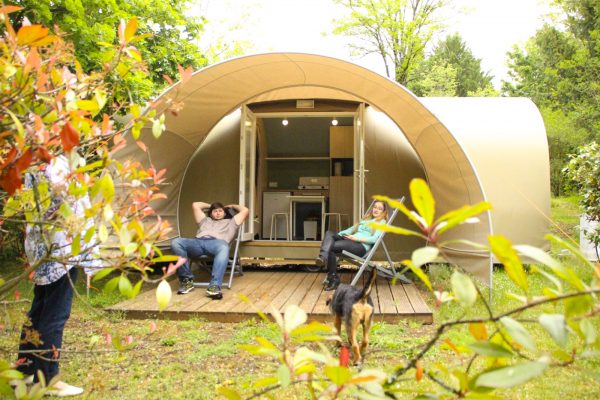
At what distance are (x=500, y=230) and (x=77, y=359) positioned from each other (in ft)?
17.5

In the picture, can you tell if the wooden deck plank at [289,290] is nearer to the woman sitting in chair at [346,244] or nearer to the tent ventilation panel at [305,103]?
the woman sitting in chair at [346,244]

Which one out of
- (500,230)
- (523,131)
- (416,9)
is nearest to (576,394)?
(500,230)

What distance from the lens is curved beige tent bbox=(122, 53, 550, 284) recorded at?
6.19 m

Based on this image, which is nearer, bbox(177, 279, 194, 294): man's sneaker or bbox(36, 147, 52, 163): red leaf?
bbox(36, 147, 52, 163): red leaf

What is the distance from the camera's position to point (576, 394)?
2.84m

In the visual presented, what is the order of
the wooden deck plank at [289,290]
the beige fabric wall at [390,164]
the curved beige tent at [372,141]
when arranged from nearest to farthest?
the wooden deck plank at [289,290], the curved beige tent at [372,141], the beige fabric wall at [390,164]

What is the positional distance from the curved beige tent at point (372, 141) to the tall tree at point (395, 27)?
13270 mm

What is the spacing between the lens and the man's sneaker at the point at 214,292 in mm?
5018

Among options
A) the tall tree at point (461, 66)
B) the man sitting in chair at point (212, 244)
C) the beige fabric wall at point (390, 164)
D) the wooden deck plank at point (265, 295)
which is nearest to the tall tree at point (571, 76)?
the beige fabric wall at point (390, 164)

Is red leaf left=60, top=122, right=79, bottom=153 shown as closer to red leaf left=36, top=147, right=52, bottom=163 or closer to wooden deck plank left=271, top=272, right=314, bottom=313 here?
red leaf left=36, top=147, right=52, bottom=163

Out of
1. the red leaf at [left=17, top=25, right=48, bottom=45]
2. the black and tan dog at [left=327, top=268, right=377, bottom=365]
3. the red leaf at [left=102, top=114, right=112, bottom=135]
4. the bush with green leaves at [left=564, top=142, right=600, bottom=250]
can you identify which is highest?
the red leaf at [left=17, top=25, right=48, bottom=45]

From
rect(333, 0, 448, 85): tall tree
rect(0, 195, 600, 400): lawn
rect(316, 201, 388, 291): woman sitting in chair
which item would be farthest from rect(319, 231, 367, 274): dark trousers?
rect(333, 0, 448, 85): tall tree

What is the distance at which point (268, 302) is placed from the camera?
4379 mm

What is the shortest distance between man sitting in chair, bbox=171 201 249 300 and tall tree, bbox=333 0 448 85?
52.1ft
